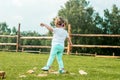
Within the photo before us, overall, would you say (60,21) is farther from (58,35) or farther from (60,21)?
(58,35)

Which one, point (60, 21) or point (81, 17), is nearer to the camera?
point (60, 21)

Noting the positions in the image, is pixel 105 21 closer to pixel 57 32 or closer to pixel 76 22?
pixel 76 22

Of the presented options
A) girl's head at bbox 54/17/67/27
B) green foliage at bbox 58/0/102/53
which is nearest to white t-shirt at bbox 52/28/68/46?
girl's head at bbox 54/17/67/27

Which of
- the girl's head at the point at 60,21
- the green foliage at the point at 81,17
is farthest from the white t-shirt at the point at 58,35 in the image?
the green foliage at the point at 81,17

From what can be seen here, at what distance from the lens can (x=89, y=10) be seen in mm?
58906

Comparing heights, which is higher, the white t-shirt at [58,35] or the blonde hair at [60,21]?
the blonde hair at [60,21]

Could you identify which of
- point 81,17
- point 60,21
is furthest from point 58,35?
point 81,17

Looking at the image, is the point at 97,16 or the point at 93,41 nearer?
the point at 93,41

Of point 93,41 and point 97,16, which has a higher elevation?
point 97,16

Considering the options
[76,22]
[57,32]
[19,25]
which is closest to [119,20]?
[76,22]

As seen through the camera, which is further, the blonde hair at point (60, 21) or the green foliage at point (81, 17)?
the green foliage at point (81, 17)

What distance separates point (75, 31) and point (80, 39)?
11.3 feet

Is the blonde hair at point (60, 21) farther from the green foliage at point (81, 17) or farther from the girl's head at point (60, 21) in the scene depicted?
the green foliage at point (81, 17)

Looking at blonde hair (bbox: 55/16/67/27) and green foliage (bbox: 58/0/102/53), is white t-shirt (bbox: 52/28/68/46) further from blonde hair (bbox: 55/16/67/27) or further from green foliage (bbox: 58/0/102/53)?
green foliage (bbox: 58/0/102/53)
